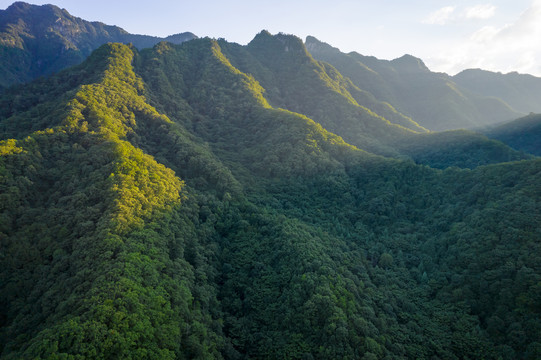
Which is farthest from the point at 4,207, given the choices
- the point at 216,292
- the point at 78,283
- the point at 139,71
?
the point at 139,71

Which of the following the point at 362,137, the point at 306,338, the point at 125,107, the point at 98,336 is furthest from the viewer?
the point at 362,137

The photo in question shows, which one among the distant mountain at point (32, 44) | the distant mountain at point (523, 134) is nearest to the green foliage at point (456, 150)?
the distant mountain at point (523, 134)

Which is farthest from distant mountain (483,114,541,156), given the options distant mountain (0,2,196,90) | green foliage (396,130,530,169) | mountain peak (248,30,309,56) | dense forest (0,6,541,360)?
distant mountain (0,2,196,90)

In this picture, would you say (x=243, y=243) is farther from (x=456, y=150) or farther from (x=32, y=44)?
(x=32, y=44)

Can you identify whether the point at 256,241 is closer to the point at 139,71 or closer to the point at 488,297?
the point at 488,297

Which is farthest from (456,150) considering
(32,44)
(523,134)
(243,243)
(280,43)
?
(32,44)

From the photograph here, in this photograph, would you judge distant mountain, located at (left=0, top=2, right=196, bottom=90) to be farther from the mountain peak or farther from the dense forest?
the mountain peak
